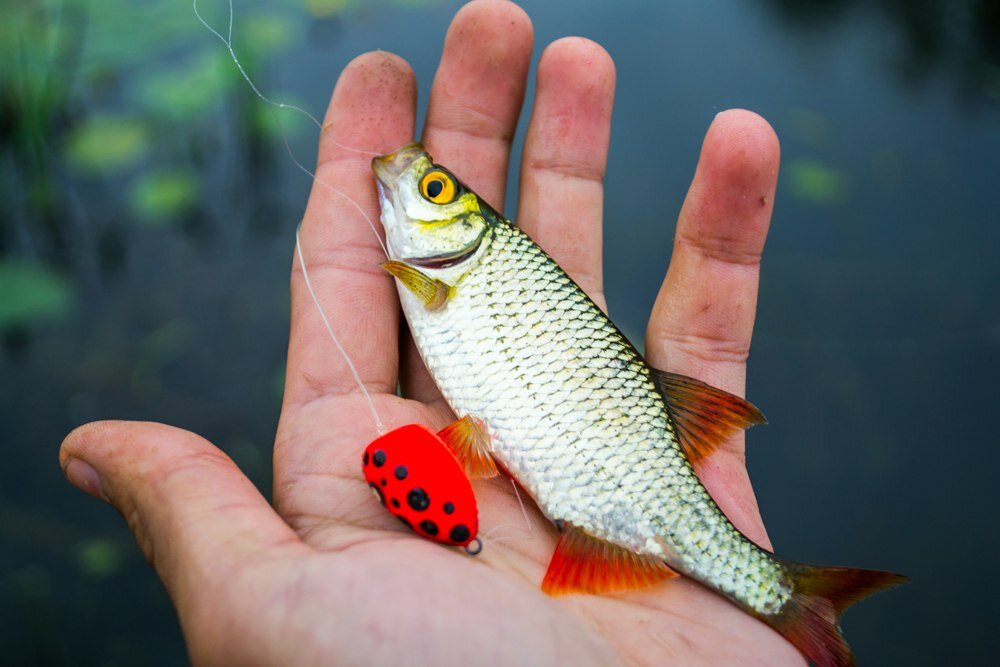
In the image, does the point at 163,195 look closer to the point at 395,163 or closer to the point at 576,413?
the point at 395,163

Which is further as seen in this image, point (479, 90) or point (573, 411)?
point (479, 90)

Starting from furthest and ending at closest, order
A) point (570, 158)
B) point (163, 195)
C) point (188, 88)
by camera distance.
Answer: point (188, 88), point (163, 195), point (570, 158)

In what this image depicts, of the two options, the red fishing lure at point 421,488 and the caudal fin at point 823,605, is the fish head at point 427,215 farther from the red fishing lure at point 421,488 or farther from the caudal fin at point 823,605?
the caudal fin at point 823,605

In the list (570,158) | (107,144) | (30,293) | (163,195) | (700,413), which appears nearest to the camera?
(700,413)

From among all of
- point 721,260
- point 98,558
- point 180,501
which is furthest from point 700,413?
point 98,558

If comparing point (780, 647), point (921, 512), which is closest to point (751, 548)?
point (780, 647)

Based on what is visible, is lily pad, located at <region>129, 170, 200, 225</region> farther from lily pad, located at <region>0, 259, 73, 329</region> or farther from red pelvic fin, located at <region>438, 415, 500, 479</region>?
red pelvic fin, located at <region>438, 415, 500, 479</region>

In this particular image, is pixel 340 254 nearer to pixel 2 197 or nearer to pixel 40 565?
pixel 40 565
